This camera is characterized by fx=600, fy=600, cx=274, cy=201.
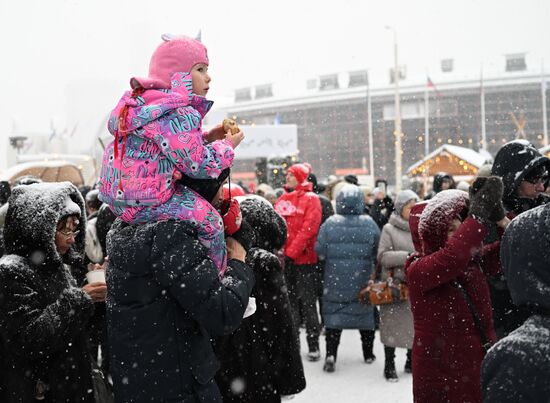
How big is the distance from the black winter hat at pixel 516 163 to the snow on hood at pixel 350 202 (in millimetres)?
2926

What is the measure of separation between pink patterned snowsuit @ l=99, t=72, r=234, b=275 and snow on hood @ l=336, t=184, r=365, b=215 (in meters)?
4.80

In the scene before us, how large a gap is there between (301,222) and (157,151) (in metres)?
5.42

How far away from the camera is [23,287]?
2.64 m

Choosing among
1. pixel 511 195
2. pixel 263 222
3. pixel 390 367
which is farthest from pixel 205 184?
pixel 390 367

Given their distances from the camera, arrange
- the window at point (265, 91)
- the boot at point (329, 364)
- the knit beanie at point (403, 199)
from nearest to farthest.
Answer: the knit beanie at point (403, 199) < the boot at point (329, 364) < the window at point (265, 91)

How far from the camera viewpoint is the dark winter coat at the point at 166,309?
6.25ft

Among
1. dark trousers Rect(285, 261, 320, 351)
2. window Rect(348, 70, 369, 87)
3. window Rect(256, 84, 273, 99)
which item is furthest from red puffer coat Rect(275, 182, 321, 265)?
window Rect(256, 84, 273, 99)

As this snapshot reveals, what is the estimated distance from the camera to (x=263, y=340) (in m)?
3.48

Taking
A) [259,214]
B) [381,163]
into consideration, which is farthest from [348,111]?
[259,214]

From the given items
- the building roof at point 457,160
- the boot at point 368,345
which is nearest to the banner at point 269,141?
the building roof at point 457,160

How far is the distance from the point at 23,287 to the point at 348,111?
2352 inches

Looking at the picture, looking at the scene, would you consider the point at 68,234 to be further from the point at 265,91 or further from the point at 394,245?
the point at 265,91

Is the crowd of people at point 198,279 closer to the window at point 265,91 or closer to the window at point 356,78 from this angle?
the window at point 356,78

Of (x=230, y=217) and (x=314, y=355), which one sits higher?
(x=230, y=217)
